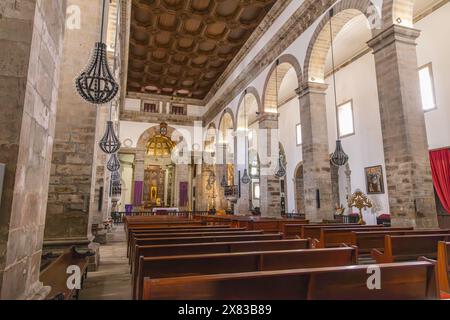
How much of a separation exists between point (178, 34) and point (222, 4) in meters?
2.75

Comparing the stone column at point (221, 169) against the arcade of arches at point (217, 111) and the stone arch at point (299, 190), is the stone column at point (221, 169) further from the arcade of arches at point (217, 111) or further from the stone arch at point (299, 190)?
the stone arch at point (299, 190)

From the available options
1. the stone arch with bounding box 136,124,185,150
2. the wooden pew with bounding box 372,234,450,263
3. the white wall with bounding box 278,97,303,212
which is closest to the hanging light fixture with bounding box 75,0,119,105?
the wooden pew with bounding box 372,234,450,263

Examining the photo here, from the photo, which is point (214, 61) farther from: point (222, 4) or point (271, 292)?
point (271, 292)

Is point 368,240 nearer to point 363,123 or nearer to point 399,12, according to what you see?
point 399,12

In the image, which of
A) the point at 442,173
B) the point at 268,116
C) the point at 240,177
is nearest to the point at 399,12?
the point at 442,173

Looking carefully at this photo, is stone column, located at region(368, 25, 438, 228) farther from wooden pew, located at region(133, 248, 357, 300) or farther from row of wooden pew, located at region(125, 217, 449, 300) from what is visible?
wooden pew, located at region(133, 248, 357, 300)

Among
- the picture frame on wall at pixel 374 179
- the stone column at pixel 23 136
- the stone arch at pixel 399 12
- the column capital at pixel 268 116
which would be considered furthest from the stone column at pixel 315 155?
the stone column at pixel 23 136

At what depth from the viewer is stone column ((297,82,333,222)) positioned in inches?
342

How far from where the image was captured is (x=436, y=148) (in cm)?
936

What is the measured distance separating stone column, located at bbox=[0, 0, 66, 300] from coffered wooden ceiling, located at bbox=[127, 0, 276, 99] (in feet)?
34.4

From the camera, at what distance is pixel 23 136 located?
1712mm

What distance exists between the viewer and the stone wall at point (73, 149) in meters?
4.25

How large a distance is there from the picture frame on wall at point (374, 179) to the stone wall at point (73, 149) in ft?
33.6
